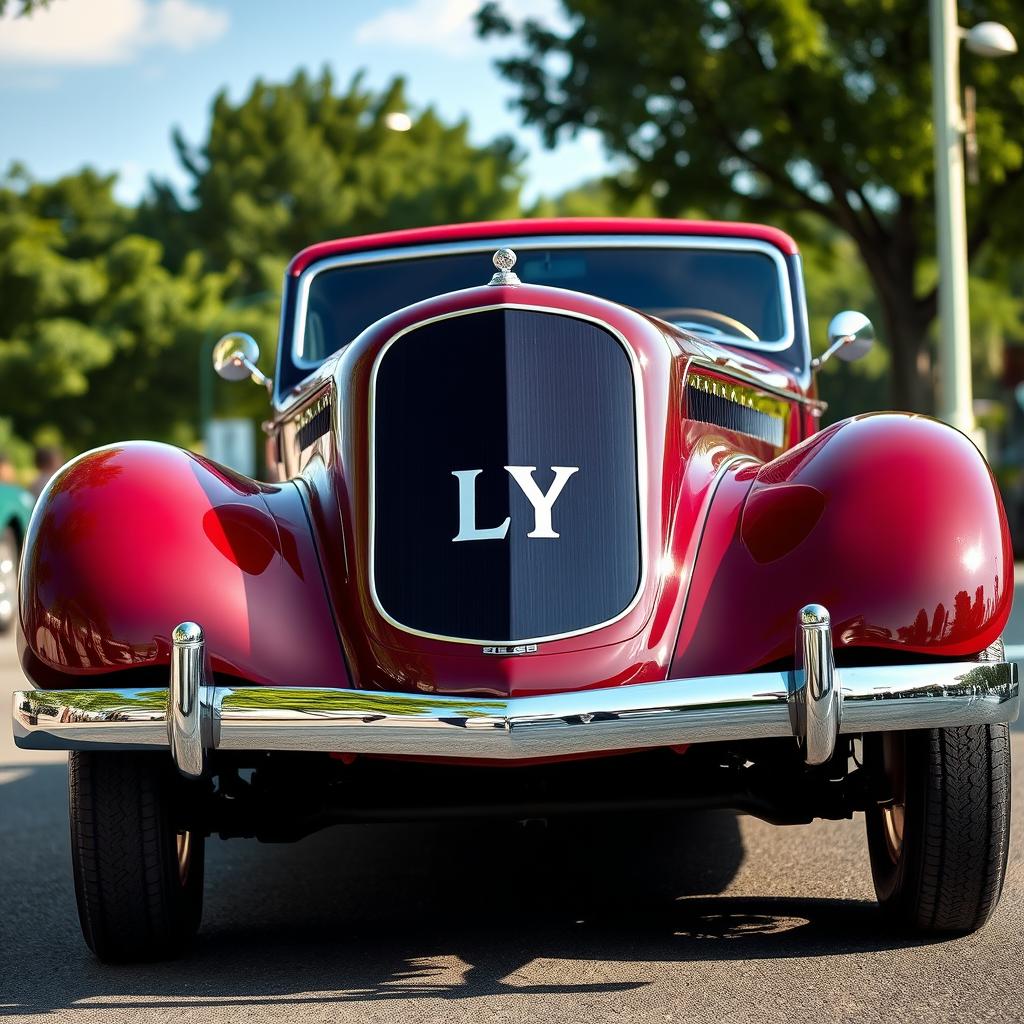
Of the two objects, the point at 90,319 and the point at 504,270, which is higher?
the point at 90,319

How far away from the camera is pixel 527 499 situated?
3674 millimetres

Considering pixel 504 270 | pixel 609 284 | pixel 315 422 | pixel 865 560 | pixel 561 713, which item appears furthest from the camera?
pixel 609 284

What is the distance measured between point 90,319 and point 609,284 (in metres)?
41.3

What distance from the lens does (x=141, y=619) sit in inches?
144

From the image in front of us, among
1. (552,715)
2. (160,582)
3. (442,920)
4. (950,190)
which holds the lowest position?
(442,920)

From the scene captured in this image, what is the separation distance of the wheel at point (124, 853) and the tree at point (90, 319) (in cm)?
3955

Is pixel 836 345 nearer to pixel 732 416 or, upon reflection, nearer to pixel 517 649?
pixel 732 416

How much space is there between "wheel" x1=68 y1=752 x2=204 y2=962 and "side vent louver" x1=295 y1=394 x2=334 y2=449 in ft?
3.44

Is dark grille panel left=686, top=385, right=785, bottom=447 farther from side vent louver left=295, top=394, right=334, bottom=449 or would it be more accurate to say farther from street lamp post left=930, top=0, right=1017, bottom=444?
street lamp post left=930, top=0, right=1017, bottom=444

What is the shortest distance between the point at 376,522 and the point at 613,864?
5.45ft

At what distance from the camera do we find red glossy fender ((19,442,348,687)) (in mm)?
3658

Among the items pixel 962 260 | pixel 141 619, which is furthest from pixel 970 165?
pixel 141 619

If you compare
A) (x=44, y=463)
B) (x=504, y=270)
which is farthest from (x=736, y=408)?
(x=44, y=463)

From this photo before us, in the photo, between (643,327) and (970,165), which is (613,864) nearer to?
(643,327)
